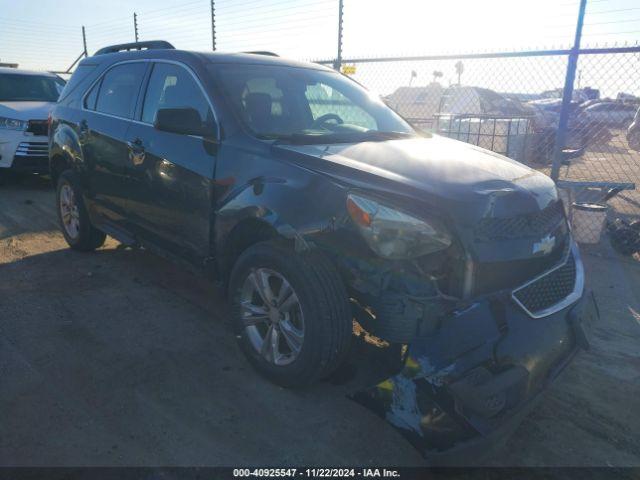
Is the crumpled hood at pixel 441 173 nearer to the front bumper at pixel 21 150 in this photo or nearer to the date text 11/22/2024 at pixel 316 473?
the date text 11/22/2024 at pixel 316 473

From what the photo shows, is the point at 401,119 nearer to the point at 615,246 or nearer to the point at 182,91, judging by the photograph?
the point at 182,91

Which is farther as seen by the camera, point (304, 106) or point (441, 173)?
point (304, 106)

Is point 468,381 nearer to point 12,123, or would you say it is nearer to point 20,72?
point 12,123

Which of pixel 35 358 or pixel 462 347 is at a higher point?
pixel 462 347

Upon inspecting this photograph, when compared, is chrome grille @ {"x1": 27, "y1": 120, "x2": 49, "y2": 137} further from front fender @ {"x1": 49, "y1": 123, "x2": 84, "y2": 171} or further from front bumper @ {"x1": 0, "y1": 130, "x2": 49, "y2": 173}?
front fender @ {"x1": 49, "y1": 123, "x2": 84, "y2": 171}

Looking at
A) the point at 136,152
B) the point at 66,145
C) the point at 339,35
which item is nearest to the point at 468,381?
the point at 136,152

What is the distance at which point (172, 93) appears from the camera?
12.2 feet

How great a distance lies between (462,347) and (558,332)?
2.02ft

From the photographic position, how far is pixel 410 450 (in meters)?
2.50

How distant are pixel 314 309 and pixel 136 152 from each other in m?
2.13

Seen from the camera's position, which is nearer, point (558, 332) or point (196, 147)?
point (558, 332)

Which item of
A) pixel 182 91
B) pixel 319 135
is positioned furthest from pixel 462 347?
pixel 182 91

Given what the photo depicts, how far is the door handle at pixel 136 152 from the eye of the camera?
380cm

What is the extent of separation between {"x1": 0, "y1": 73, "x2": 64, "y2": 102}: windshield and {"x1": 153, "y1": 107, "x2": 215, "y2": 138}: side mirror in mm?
6981
